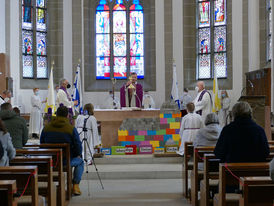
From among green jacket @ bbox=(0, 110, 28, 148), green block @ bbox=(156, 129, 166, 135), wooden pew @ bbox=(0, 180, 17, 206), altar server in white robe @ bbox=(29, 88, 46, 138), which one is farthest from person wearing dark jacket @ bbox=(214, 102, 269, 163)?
altar server in white robe @ bbox=(29, 88, 46, 138)

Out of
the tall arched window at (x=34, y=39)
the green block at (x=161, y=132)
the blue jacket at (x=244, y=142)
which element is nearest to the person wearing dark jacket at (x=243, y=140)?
the blue jacket at (x=244, y=142)

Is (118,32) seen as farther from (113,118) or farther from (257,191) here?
(257,191)

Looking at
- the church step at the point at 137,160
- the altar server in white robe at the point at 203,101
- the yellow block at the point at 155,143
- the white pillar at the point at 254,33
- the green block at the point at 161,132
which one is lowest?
the church step at the point at 137,160

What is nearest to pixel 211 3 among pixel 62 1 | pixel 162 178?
pixel 62 1

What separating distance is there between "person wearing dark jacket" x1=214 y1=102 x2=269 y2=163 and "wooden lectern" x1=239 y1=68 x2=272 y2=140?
18.4ft

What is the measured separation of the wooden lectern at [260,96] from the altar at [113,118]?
2350 millimetres

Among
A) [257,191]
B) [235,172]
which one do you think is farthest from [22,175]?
[257,191]

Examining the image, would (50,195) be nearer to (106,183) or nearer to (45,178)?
(45,178)

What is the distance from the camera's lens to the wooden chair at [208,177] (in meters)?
6.02

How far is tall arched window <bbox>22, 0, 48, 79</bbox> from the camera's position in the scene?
61.3 ft

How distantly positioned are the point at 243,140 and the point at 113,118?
6.88m

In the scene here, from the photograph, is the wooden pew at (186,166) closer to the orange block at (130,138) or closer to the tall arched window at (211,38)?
the orange block at (130,138)

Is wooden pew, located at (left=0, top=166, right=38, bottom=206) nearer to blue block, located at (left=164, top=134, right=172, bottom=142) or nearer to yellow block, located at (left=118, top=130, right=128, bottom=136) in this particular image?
yellow block, located at (left=118, top=130, right=128, bottom=136)

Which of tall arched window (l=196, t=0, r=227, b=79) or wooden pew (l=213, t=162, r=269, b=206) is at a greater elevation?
tall arched window (l=196, t=0, r=227, b=79)
